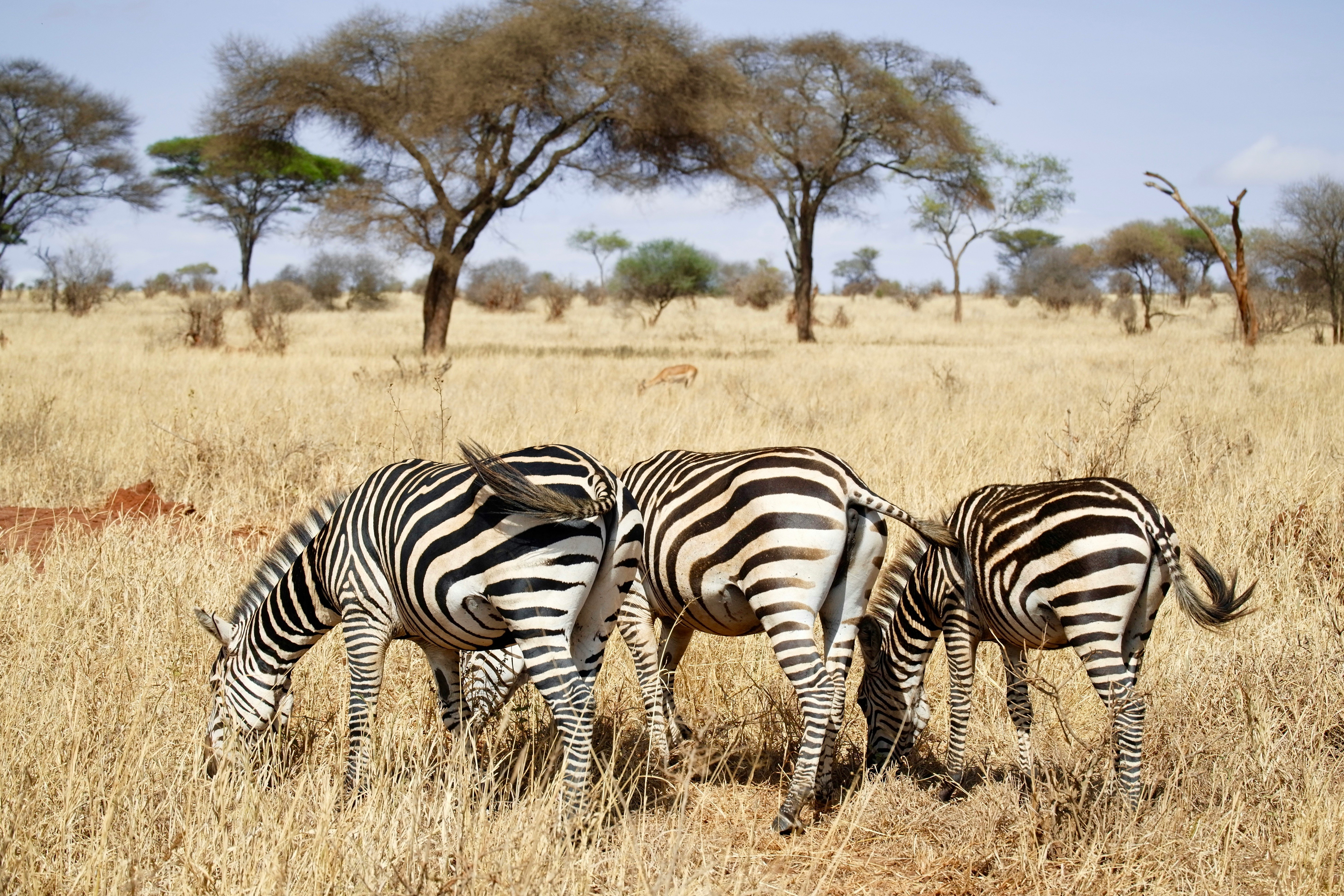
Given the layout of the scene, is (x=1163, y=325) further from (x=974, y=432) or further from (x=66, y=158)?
(x=66, y=158)

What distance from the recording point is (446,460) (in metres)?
7.83

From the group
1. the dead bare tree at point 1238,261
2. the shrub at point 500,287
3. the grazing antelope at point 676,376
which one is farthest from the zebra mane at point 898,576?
the shrub at point 500,287

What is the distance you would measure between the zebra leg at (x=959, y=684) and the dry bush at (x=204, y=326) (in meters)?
17.6

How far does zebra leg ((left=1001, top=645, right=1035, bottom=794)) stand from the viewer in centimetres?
334

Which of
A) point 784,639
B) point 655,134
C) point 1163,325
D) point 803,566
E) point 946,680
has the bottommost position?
point 946,680

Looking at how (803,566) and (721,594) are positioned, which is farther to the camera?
(721,594)

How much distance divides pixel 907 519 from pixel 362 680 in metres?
1.70

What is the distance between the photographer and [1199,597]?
3.29 metres

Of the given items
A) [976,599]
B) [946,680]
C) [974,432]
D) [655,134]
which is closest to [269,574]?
[976,599]

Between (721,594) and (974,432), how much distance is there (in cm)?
607

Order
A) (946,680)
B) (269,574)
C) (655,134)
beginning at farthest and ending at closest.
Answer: (655,134)
(946,680)
(269,574)

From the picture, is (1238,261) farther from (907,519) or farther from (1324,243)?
(907,519)

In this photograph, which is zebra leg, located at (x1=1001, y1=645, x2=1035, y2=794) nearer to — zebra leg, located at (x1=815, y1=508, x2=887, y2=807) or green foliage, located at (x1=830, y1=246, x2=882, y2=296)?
zebra leg, located at (x1=815, y1=508, x2=887, y2=807)

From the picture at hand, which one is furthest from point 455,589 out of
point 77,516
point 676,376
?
point 676,376
